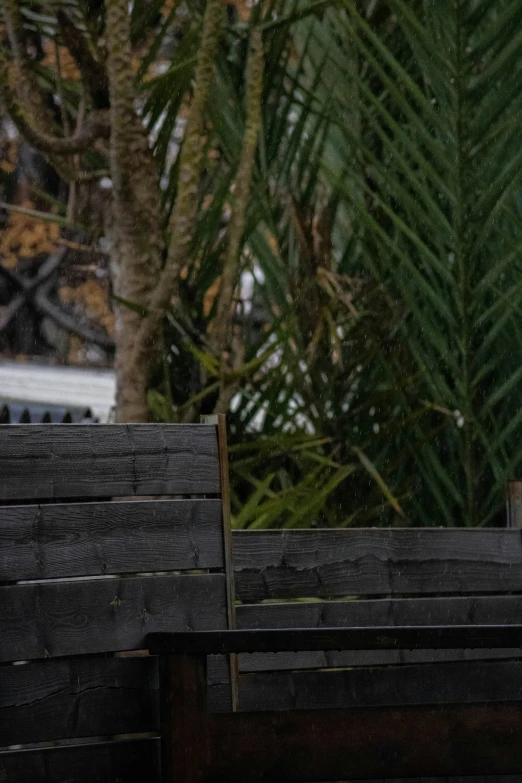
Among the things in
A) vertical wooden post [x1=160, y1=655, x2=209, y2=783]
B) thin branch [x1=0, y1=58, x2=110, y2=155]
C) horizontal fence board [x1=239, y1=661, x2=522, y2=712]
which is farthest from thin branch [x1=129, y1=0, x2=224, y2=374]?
vertical wooden post [x1=160, y1=655, x2=209, y2=783]

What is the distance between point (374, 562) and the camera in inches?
76.3

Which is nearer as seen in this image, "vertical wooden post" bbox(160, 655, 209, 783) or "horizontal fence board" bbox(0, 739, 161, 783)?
"vertical wooden post" bbox(160, 655, 209, 783)

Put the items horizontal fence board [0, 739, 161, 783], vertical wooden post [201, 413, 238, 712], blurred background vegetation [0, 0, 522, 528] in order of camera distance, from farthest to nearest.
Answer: blurred background vegetation [0, 0, 522, 528], vertical wooden post [201, 413, 238, 712], horizontal fence board [0, 739, 161, 783]

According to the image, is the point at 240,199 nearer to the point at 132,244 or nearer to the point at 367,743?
the point at 132,244

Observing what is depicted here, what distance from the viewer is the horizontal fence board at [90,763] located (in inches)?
55.6

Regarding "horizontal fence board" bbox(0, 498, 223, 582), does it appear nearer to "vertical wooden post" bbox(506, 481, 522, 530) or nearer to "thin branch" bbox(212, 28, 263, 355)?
"thin branch" bbox(212, 28, 263, 355)

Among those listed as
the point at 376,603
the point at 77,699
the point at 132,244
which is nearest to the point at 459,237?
the point at 132,244

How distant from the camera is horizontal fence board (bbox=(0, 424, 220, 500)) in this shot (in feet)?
4.96

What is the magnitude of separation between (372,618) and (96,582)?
22.4 inches

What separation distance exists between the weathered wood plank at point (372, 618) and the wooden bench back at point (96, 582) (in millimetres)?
208

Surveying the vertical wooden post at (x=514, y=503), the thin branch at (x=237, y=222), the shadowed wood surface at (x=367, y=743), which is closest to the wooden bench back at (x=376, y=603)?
the vertical wooden post at (x=514, y=503)

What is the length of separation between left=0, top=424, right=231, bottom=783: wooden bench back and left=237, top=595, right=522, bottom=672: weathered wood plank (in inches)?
8.2

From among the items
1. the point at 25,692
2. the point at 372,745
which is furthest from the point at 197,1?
the point at 372,745

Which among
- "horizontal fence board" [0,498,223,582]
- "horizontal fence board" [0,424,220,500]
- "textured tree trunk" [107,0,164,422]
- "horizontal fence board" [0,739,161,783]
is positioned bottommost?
"horizontal fence board" [0,739,161,783]
